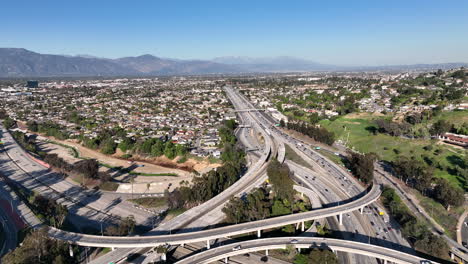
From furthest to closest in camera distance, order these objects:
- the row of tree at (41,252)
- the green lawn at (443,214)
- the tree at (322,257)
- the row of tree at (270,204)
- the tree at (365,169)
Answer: the tree at (365,169), the row of tree at (270,204), the green lawn at (443,214), the tree at (322,257), the row of tree at (41,252)

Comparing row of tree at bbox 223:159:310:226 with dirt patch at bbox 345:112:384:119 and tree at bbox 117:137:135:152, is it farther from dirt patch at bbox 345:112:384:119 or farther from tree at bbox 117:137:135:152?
dirt patch at bbox 345:112:384:119

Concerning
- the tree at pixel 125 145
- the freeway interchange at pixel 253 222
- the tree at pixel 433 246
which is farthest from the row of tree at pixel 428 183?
the tree at pixel 125 145

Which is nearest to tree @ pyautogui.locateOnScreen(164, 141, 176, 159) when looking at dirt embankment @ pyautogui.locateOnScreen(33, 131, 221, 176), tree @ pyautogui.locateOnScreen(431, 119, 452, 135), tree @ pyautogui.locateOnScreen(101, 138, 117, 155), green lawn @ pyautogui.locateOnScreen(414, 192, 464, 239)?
dirt embankment @ pyautogui.locateOnScreen(33, 131, 221, 176)

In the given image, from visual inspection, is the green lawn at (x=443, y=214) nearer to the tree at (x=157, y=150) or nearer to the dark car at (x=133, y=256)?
the dark car at (x=133, y=256)

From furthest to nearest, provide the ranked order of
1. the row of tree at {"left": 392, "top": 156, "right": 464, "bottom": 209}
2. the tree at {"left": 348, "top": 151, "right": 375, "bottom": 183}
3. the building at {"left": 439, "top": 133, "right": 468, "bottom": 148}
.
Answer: the building at {"left": 439, "top": 133, "right": 468, "bottom": 148}, the tree at {"left": 348, "top": 151, "right": 375, "bottom": 183}, the row of tree at {"left": 392, "top": 156, "right": 464, "bottom": 209}

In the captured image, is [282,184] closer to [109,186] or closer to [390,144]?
[109,186]
